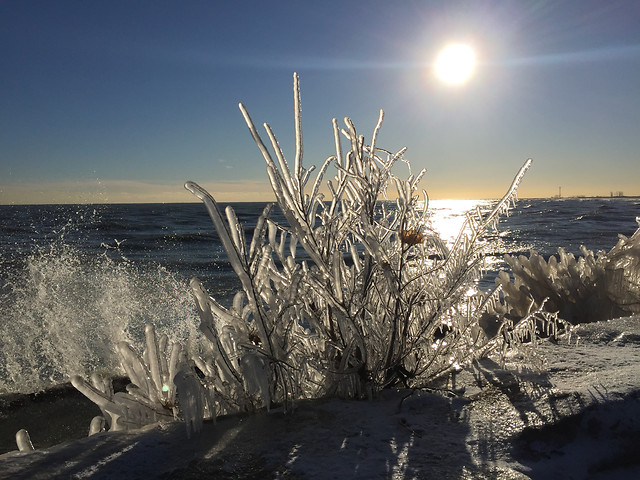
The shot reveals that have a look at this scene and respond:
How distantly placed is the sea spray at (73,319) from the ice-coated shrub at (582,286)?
281 cm

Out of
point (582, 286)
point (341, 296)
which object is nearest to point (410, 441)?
point (341, 296)

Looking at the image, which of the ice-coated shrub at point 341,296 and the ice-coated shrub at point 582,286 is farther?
the ice-coated shrub at point 582,286

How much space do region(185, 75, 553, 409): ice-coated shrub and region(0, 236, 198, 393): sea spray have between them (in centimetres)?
35

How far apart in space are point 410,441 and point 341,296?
55 centimetres

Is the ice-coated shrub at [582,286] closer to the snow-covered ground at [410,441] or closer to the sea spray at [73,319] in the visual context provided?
the snow-covered ground at [410,441]

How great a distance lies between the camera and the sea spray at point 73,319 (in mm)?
4453

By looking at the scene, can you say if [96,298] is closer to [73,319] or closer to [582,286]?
[73,319]

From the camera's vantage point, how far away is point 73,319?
6.15 meters

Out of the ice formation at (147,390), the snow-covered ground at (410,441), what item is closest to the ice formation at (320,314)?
the ice formation at (147,390)

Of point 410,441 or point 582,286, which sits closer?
point 410,441

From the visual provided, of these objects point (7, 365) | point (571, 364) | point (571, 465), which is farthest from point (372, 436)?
point (7, 365)

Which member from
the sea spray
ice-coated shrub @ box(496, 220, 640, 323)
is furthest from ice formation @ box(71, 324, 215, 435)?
ice-coated shrub @ box(496, 220, 640, 323)

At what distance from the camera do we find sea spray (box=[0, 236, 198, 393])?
14.6 ft

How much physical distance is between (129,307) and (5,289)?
2.75m
